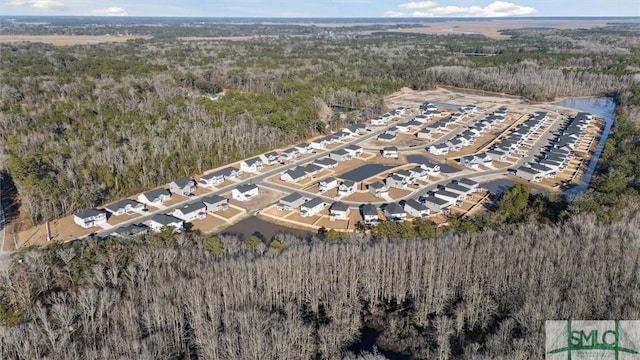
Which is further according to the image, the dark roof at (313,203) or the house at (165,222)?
the dark roof at (313,203)

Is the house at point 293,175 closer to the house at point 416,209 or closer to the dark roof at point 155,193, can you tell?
the dark roof at point 155,193

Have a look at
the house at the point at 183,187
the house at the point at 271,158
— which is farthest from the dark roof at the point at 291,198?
the house at the point at 271,158

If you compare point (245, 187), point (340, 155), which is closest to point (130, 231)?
point (245, 187)

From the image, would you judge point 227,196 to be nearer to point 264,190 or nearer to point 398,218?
point 264,190

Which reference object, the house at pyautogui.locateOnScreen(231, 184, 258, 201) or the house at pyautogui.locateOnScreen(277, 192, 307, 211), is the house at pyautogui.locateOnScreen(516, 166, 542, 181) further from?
the house at pyautogui.locateOnScreen(231, 184, 258, 201)

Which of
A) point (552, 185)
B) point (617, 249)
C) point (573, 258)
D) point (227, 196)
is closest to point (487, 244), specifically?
point (573, 258)

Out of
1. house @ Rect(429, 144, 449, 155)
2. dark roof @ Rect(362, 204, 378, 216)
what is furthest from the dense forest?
dark roof @ Rect(362, 204, 378, 216)
